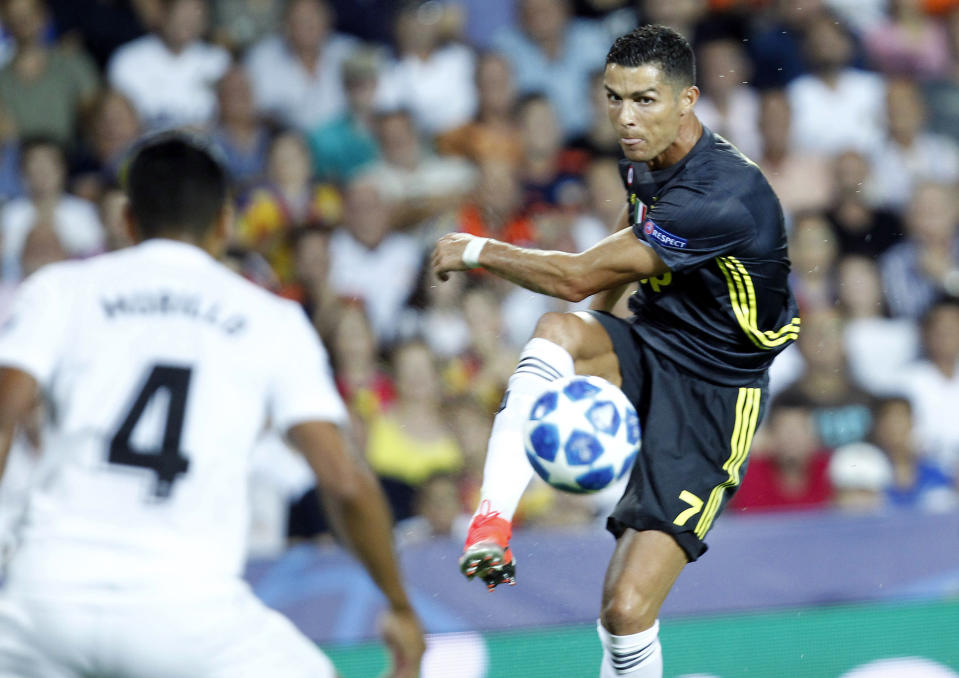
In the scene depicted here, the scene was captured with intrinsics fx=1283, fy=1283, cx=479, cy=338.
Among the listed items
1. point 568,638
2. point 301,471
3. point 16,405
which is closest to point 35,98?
point 301,471

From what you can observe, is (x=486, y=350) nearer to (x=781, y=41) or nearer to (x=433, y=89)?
(x=433, y=89)

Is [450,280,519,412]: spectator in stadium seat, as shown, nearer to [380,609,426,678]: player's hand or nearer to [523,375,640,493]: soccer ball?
[523,375,640,493]: soccer ball

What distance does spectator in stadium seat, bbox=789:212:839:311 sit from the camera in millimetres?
9080

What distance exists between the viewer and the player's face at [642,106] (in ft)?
14.9

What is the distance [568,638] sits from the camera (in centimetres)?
661

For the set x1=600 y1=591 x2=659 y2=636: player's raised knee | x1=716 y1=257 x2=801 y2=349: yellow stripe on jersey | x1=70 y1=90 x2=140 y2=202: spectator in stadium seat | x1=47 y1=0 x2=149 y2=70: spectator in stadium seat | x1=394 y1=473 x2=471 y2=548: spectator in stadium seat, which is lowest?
x1=394 y1=473 x2=471 y2=548: spectator in stadium seat

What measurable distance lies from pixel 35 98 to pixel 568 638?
5683 millimetres

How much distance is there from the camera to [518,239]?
8.80 m

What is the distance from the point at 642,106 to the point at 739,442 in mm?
1334

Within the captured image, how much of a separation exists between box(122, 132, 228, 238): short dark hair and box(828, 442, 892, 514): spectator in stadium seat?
209 inches

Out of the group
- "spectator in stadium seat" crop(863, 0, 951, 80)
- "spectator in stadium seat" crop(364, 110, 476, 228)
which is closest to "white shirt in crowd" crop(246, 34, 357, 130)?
"spectator in stadium seat" crop(364, 110, 476, 228)

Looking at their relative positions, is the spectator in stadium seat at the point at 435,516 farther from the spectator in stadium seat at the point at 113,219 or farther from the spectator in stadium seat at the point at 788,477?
the spectator in stadium seat at the point at 113,219

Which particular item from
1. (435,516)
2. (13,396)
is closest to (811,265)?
(435,516)

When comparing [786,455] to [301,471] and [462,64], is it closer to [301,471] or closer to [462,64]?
[301,471]
